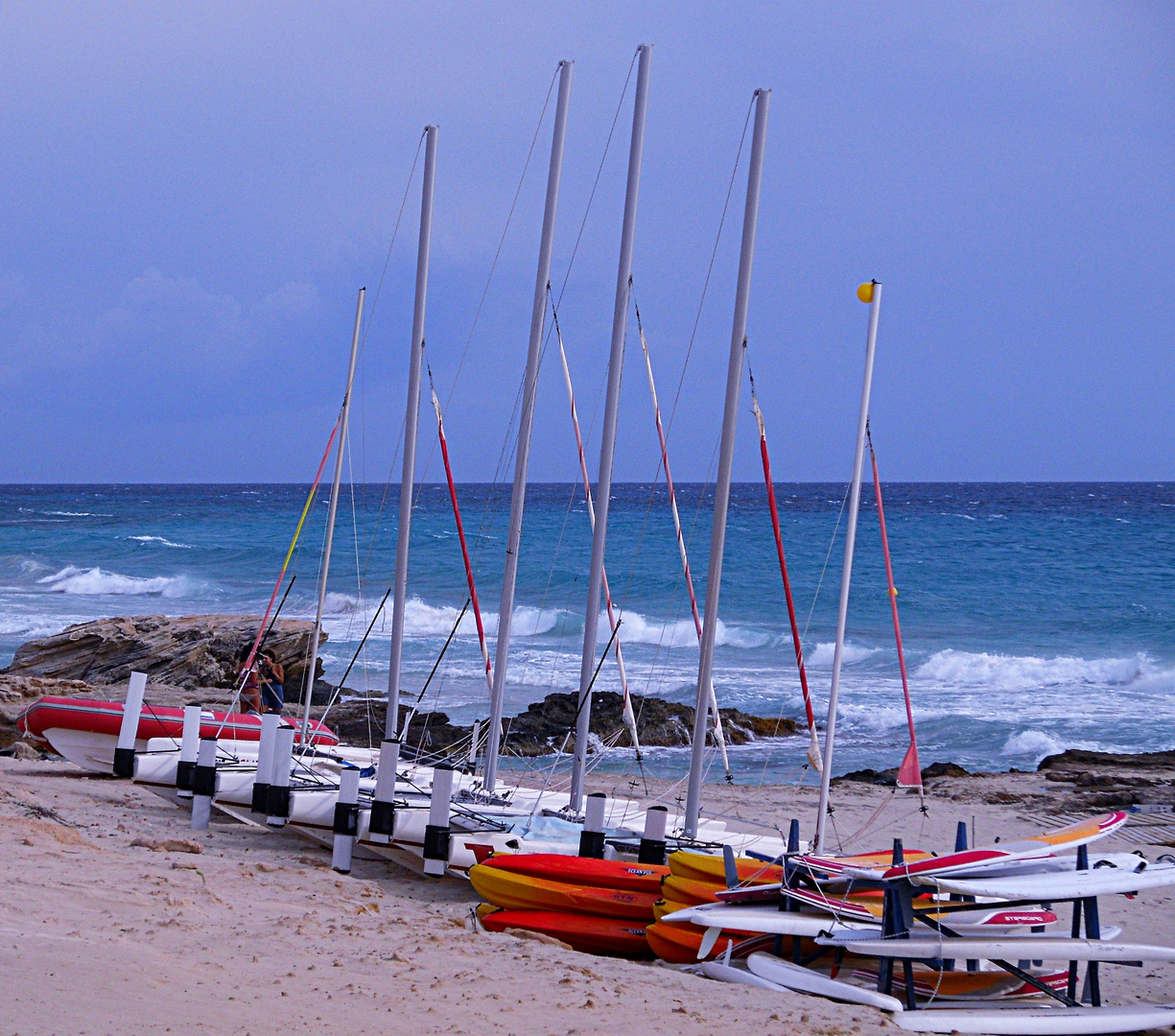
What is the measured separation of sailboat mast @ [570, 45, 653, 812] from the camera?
12.2 metres

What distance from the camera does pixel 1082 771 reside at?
19.4m

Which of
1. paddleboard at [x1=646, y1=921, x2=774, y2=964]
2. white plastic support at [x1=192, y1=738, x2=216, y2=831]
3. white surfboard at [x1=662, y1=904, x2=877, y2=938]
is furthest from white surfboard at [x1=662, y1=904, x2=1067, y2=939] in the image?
white plastic support at [x1=192, y1=738, x2=216, y2=831]

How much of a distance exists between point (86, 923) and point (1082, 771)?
1617cm

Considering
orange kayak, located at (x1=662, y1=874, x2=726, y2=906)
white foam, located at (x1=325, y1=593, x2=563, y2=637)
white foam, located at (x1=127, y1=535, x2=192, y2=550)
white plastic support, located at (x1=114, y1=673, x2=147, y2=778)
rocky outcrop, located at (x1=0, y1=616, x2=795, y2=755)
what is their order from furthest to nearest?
1. white foam, located at (x1=127, y1=535, x2=192, y2=550)
2. white foam, located at (x1=325, y1=593, x2=563, y2=637)
3. rocky outcrop, located at (x1=0, y1=616, x2=795, y2=755)
4. white plastic support, located at (x1=114, y1=673, x2=147, y2=778)
5. orange kayak, located at (x1=662, y1=874, x2=726, y2=906)

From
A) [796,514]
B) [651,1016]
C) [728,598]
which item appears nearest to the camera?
[651,1016]

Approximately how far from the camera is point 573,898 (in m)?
10.0

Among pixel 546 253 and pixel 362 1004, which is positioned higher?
pixel 546 253

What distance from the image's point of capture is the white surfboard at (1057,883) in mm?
8211

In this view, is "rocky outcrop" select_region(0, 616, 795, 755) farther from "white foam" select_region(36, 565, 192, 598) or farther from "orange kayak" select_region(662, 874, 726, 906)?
"white foam" select_region(36, 565, 192, 598)

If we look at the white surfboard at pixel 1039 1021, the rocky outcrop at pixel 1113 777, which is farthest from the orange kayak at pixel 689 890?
the rocky outcrop at pixel 1113 777

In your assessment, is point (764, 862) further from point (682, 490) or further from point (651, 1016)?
point (682, 490)

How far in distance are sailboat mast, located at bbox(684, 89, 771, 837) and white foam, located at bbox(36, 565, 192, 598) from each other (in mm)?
40034

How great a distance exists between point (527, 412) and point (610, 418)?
1.17 meters

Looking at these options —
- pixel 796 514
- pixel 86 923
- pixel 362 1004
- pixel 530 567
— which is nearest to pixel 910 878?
pixel 362 1004
